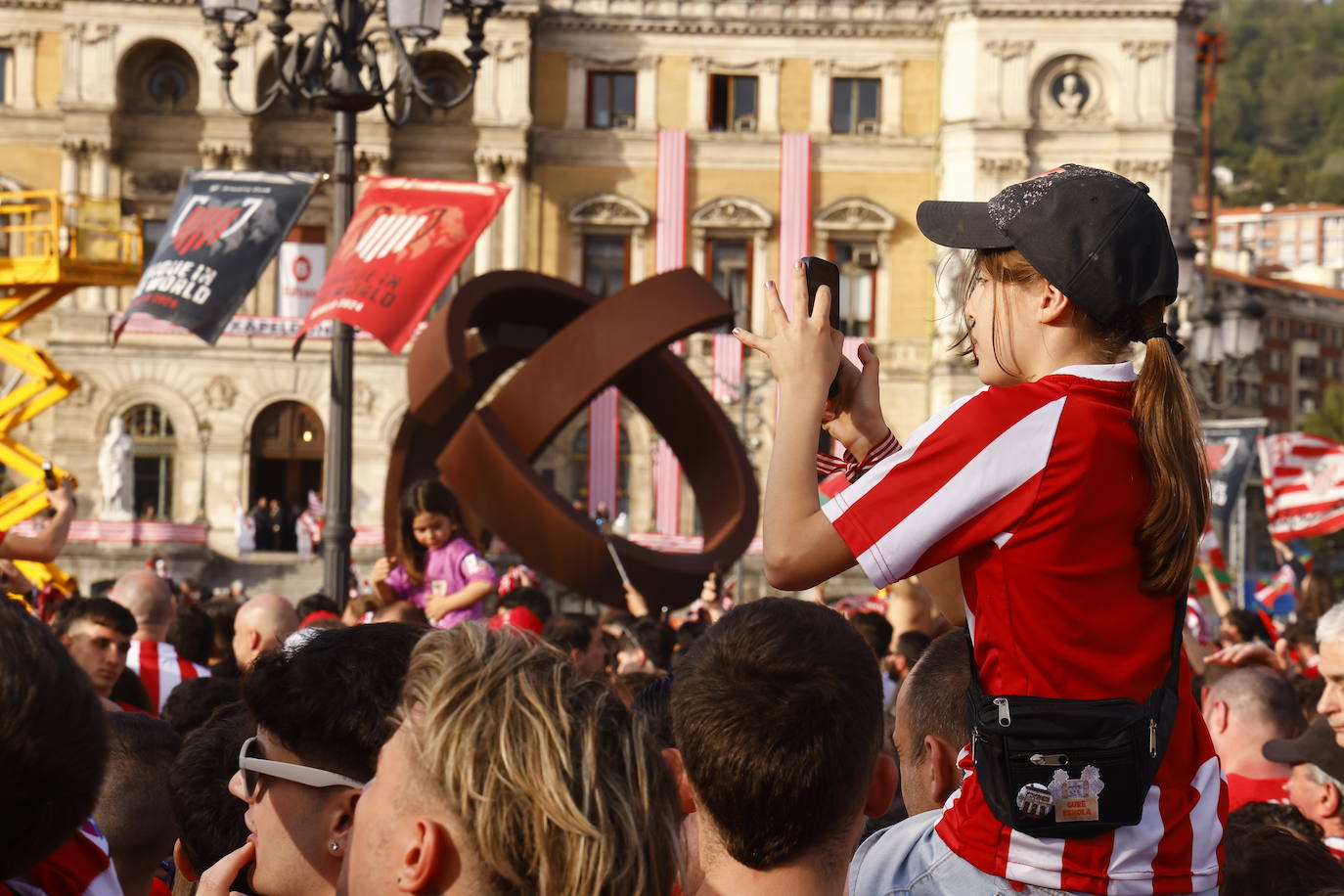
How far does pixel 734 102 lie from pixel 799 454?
36.8m

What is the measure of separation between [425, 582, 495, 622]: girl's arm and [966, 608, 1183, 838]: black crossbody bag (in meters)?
4.99

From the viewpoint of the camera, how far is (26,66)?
36938 mm

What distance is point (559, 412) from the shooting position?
1169cm

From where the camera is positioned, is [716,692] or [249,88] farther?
[249,88]

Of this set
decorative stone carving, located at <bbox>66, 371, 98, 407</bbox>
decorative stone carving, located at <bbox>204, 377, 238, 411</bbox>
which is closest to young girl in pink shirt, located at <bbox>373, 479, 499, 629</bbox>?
decorative stone carving, located at <bbox>204, 377, 238, 411</bbox>

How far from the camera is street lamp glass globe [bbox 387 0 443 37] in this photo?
1073 cm

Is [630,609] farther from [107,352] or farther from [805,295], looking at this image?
[107,352]

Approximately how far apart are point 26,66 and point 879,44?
18.5 metres

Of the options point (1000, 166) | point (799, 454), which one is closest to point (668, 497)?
point (1000, 166)

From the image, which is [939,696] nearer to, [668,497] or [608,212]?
[668,497]

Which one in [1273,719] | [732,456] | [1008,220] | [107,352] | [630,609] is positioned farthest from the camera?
[107,352]

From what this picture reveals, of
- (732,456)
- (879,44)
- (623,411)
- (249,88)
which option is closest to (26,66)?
(249,88)

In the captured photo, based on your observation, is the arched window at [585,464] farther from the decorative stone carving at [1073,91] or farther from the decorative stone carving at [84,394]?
the decorative stone carving at [1073,91]

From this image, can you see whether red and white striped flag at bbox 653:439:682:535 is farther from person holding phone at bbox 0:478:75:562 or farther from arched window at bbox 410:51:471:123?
person holding phone at bbox 0:478:75:562
